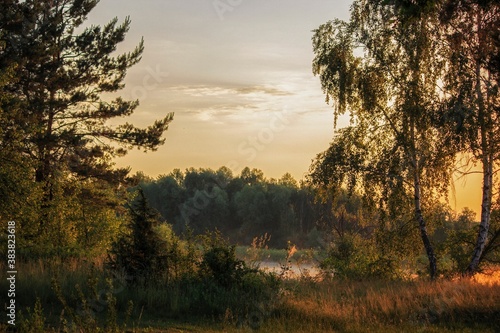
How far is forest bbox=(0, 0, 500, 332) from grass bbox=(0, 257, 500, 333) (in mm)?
63

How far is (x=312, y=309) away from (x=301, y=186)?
10.5m

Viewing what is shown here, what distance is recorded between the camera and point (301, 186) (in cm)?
2423

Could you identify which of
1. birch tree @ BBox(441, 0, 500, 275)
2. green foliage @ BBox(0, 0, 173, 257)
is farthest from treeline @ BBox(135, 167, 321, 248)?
birch tree @ BBox(441, 0, 500, 275)

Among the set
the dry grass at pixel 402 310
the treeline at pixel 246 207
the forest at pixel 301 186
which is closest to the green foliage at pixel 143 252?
the forest at pixel 301 186

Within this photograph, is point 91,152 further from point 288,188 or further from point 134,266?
point 288,188

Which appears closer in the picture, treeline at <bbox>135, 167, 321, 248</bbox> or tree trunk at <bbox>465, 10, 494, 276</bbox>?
tree trunk at <bbox>465, 10, 494, 276</bbox>

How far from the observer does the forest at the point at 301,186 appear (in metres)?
14.0

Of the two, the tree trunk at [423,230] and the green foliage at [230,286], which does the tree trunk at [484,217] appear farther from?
the green foliage at [230,286]

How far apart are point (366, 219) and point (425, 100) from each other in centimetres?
577

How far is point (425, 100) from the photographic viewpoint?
21969 mm

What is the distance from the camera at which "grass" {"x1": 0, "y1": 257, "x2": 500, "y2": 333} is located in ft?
42.1

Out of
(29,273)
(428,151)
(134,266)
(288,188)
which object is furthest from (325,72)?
(288,188)

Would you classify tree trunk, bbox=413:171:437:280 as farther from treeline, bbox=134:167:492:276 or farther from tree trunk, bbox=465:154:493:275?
treeline, bbox=134:167:492:276

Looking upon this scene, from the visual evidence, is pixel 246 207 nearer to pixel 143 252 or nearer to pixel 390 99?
pixel 390 99
